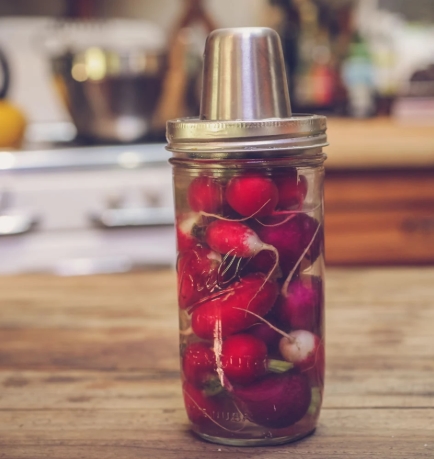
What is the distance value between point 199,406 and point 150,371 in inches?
5.9

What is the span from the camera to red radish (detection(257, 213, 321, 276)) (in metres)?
0.45

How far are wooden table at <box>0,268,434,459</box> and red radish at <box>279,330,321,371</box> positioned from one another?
0.05m

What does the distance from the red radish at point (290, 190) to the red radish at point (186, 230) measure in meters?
0.05

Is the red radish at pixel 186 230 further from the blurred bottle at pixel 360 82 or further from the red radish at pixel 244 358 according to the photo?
the blurred bottle at pixel 360 82

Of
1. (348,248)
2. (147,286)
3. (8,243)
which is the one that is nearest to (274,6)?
(348,248)

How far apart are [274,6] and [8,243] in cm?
110

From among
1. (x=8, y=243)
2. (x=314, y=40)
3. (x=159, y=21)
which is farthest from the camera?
(x=159, y=21)

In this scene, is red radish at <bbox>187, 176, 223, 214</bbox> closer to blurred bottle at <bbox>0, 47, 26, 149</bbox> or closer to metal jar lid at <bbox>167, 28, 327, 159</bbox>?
metal jar lid at <bbox>167, 28, 327, 159</bbox>

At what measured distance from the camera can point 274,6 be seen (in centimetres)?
214

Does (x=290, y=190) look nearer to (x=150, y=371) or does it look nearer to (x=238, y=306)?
(x=238, y=306)

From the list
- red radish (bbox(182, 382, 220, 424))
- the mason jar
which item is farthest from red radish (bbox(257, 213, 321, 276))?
red radish (bbox(182, 382, 220, 424))

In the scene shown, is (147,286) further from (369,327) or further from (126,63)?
(126,63)

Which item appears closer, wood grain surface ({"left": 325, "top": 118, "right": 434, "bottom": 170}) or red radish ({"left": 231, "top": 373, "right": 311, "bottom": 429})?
red radish ({"left": 231, "top": 373, "right": 311, "bottom": 429})

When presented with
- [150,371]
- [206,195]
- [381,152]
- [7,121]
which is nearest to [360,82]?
[381,152]
